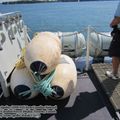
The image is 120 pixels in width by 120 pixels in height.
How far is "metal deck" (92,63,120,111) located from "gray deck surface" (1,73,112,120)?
0.55ft

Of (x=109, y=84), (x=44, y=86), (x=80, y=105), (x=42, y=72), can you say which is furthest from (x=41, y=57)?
(x=109, y=84)

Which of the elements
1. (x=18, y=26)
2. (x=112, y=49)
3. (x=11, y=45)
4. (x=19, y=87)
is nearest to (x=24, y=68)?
(x=19, y=87)

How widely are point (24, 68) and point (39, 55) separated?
59cm

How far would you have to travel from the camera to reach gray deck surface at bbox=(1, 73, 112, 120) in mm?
3652

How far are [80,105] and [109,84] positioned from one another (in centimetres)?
76

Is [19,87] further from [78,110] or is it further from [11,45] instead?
[11,45]

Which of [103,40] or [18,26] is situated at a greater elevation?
[18,26]

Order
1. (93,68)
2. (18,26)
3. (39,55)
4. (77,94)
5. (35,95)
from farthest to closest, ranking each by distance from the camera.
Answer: (18,26) < (93,68) < (77,94) < (35,95) < (39,55)

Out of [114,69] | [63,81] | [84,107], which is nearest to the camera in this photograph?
[63,81]

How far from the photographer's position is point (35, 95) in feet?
12.8

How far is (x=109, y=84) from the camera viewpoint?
14.5ft

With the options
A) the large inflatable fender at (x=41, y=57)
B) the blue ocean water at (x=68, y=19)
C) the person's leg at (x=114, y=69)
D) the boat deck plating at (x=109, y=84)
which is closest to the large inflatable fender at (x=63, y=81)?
the large inflatable fender at (x=41, y=57)

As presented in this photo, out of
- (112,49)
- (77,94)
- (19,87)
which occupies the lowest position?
(77,94)

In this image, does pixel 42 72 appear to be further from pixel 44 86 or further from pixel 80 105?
pixel 80 105
